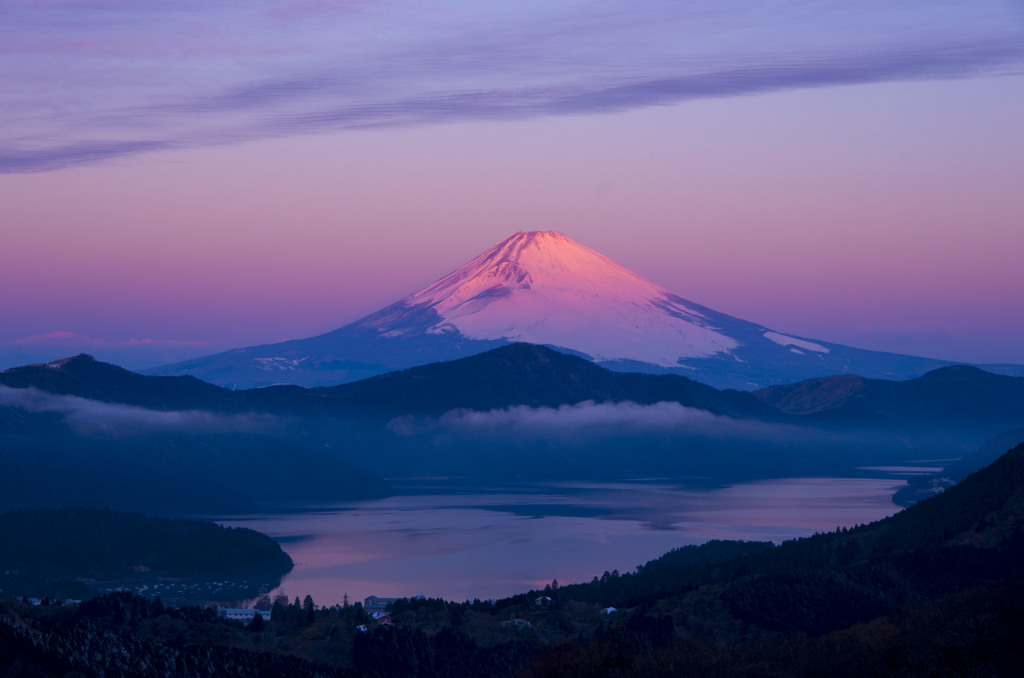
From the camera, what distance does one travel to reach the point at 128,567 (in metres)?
164

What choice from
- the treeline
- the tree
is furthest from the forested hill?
the treeline

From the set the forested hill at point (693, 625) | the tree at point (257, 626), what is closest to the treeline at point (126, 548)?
the forested hill at point (693, 625)

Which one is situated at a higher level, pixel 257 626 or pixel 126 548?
pixel 257 626

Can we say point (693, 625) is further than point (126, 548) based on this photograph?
No

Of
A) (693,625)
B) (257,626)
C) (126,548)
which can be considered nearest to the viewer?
(257,626)

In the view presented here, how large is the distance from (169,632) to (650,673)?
118ft

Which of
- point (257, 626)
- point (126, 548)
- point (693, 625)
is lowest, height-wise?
point (126, 548)

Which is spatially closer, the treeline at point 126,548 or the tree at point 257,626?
the tree at point 257,626

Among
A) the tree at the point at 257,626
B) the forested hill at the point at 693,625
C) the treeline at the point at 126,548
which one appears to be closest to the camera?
the forested hill at the point at 693,625

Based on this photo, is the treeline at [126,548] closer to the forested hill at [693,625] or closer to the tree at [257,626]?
the forested hill at [693,625]

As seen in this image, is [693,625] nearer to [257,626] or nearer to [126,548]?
[257,626]

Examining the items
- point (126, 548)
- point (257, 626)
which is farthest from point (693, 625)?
point (126, 548)

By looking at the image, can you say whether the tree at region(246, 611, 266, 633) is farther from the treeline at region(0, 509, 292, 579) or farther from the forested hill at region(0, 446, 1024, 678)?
the treeline at region(0, 509, 292, 579)

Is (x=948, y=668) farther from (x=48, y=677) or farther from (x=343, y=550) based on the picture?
(x=343, y=550)
